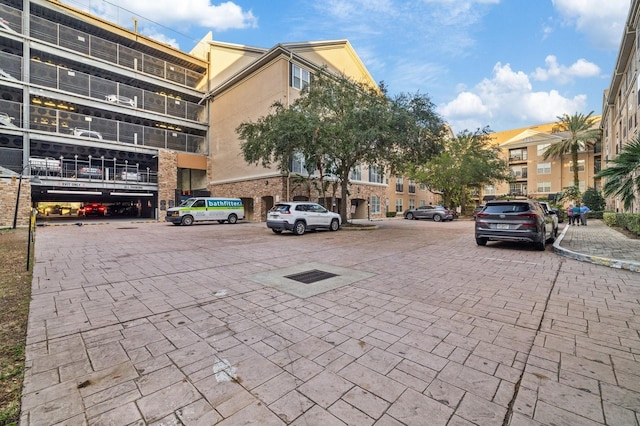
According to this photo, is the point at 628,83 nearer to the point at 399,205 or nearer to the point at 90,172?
the point at 399,205

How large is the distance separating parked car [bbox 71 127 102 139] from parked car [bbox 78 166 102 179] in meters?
2.60

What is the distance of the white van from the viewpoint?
20.4m

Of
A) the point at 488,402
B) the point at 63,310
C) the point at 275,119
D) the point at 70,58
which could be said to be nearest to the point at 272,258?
the point at 63,310

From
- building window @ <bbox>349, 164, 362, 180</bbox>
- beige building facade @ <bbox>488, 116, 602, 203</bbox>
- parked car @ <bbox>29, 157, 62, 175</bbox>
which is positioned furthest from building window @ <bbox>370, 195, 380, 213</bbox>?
parked car @ <bbox>29, 157, 62, 175</bbox>

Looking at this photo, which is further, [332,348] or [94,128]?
[94,128]

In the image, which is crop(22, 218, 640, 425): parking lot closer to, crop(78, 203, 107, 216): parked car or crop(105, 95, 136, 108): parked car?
crop(105, 95, 136, 108): parked car

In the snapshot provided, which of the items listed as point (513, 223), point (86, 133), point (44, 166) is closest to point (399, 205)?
point (513, 223)

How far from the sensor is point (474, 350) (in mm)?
3023

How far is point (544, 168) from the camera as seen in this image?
1909 inches

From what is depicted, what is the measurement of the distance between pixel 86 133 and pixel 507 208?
29.7 m

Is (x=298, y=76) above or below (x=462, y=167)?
above

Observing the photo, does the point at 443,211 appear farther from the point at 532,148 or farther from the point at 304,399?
the point at 532,148

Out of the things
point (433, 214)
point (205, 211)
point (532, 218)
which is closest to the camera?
point (532, 218)

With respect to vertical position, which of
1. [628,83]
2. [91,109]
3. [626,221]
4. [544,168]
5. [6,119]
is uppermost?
[628,83]
